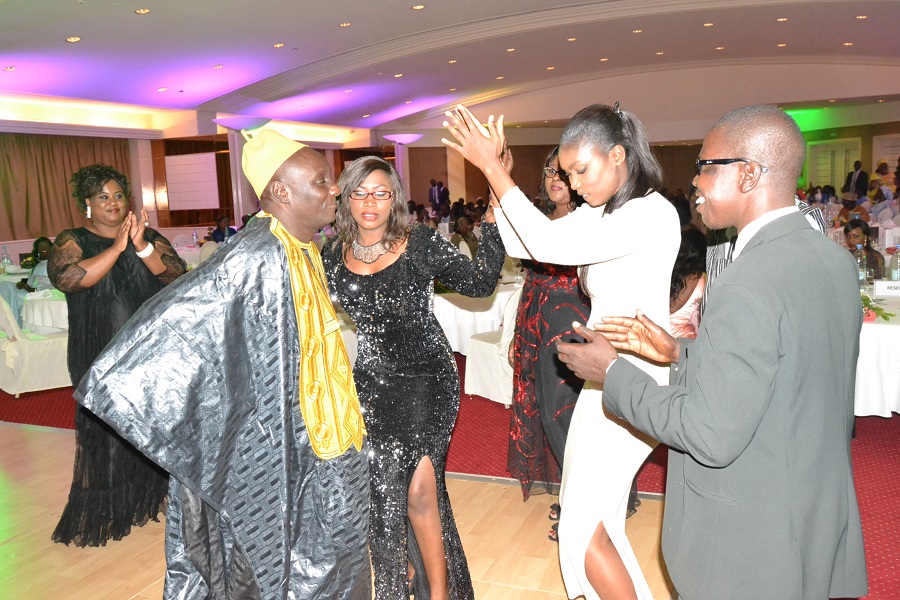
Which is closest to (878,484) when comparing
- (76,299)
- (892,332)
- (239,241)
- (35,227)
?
(892,332)

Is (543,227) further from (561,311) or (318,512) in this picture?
(561,311)

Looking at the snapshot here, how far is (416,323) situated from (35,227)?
15.4m

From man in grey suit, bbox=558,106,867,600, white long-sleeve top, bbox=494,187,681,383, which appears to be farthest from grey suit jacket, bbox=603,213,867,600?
white long-sleeve top, bbox=494,187,681,383

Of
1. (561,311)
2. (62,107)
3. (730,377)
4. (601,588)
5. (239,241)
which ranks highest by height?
(62,107)

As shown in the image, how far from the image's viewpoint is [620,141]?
2.22 meters

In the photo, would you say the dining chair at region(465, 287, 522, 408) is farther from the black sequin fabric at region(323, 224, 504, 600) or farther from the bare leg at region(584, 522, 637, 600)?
the bare leg at region(584, 522, 637, 600)

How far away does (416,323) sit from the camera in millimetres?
2857

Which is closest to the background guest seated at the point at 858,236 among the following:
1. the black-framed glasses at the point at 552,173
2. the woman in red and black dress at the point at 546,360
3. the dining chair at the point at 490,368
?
the dining chair at the point at 490,368

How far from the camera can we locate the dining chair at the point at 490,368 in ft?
19.3

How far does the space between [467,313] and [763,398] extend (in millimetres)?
5380

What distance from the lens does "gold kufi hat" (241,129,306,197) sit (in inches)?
86.1

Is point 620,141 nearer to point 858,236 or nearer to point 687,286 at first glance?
point 687,286

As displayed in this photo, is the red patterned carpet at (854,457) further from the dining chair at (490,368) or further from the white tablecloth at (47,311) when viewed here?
the white tablecloth at (47,311)

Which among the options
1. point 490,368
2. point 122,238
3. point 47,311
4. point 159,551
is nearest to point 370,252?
point 122,238
